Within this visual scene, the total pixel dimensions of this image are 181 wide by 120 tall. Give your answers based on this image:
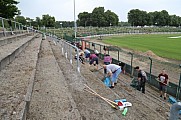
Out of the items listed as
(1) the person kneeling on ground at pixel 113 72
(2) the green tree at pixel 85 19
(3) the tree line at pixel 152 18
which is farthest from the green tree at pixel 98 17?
(1) the person kneeling on ground at pixel 113 72

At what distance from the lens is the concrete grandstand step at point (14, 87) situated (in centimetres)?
258

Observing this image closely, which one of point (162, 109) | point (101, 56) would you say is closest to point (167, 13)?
point (101, 56)

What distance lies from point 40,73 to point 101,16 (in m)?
105

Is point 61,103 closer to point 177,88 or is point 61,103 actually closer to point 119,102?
point 119,102

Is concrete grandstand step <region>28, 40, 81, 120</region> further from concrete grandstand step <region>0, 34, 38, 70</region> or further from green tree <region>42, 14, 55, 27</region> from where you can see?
green tree <region>42, 14, 55, 27</region>

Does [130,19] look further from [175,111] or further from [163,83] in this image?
[175,111]

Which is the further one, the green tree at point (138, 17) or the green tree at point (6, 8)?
the green tree at point (138, 17)

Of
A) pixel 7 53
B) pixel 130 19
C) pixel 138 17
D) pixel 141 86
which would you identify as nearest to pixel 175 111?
pixel 7 53

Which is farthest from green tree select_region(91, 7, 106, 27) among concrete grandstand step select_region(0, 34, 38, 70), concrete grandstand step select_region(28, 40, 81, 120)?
concrete grandstand step select_region(28, 40, 81, 120)

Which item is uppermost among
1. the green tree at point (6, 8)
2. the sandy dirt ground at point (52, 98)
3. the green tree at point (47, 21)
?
the green tree at point (47, 21)

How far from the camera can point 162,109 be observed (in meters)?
6.13

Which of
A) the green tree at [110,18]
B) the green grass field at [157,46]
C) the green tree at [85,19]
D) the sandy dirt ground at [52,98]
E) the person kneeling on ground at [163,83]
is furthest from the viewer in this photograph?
the green tree at [85,19]

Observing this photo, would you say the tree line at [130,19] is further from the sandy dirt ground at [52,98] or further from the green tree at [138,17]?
the sandy dirt ground at [52,98]

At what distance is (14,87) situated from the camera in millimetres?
3537
